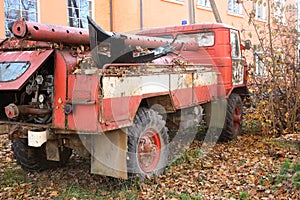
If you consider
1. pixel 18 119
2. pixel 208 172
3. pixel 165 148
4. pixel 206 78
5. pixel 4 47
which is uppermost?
pixel 4 47

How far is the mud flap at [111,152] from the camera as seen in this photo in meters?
4.60

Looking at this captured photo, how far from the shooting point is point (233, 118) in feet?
25.9

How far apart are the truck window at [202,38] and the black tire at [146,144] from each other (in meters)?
2.69

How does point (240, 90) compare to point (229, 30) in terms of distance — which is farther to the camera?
point (240, 90)

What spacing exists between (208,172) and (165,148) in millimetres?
753

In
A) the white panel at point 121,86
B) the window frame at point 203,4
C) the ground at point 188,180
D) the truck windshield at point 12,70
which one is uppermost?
the window frame at point 203,4

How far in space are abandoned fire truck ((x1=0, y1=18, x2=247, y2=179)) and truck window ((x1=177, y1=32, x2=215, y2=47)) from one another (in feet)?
5.87

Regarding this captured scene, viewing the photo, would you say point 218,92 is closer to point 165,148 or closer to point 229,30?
point 229,30

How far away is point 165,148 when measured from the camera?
547 cm

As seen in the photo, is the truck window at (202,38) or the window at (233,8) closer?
the truck window at (202,38)

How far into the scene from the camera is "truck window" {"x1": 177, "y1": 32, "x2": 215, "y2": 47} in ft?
24.7

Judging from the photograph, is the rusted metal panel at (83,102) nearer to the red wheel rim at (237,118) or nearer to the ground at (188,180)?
the ground at (188,180)

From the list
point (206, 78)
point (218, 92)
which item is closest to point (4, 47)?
point (206, 78)

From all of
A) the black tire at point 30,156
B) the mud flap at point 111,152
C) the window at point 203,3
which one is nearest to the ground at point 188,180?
the black tire at point 30,156
